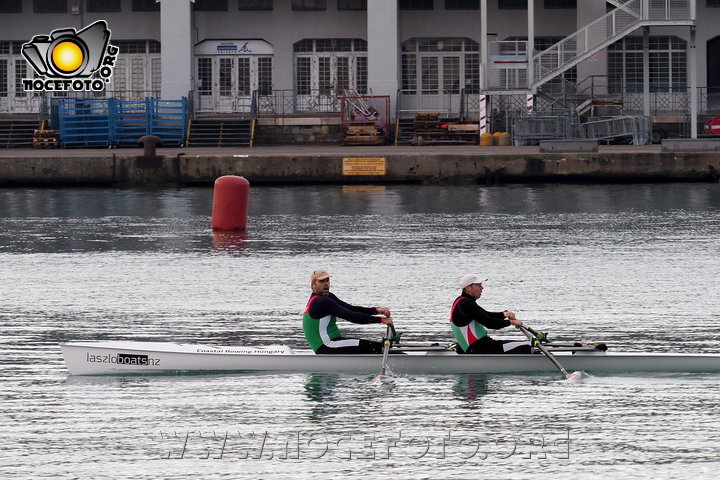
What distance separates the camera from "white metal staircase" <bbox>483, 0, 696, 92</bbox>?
159 feet

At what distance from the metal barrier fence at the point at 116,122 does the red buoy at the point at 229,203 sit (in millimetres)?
20871

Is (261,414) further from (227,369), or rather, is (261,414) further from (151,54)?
(151,54)

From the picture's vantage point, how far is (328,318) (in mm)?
16094

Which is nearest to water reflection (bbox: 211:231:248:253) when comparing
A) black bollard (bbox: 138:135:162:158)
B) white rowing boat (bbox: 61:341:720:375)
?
white rowing boat (bbox: 61:341:720:375)

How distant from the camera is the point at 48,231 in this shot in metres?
31.6

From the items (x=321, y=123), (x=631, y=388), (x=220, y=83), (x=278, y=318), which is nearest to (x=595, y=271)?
(x=278, y=318)

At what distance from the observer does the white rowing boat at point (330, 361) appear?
1598 centimetres

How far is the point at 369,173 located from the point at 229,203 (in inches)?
461

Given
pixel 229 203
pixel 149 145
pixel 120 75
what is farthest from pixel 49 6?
pixel 229 203

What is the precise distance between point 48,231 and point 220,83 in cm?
2590

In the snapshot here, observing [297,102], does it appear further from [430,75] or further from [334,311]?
[334,311]

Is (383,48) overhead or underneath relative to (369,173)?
overhead

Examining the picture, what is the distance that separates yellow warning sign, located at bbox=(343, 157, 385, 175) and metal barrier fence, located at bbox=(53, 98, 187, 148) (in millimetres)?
11563

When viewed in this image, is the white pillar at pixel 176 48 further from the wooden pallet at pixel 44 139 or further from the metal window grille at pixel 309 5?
the wooden pallet at pixel 44 139
